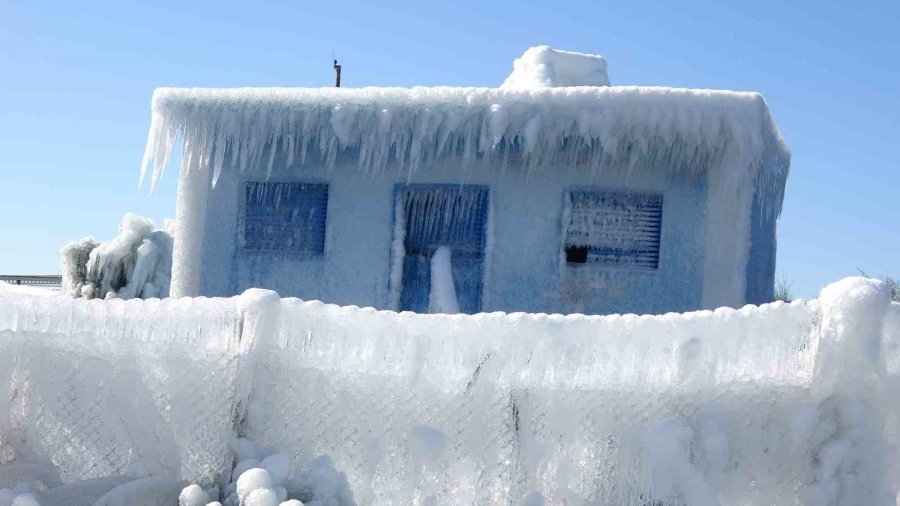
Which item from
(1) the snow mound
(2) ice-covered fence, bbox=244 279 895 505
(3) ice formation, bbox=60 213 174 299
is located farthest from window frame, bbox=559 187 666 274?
(3) ice formation, bbox=60 213 174 299

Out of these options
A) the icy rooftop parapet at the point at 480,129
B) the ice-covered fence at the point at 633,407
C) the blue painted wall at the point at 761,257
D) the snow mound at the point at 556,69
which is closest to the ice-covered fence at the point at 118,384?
the ice-covered fence at the point at 633,407

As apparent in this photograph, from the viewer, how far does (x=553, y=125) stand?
22.0 ft

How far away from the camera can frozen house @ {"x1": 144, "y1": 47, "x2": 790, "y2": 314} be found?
6668 mm

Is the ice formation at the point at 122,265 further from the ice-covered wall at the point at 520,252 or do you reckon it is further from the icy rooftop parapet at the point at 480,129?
the ice-covered wall at the point at 520,252

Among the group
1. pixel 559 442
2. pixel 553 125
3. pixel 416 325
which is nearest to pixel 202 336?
pixel 416 325

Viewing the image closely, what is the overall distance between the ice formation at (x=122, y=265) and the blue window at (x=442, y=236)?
477cm

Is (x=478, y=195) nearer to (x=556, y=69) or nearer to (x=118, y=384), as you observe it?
(x=556, y=69)

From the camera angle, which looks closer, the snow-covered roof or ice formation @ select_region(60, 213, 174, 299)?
the snow-covered roof

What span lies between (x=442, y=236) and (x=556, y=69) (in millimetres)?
2678

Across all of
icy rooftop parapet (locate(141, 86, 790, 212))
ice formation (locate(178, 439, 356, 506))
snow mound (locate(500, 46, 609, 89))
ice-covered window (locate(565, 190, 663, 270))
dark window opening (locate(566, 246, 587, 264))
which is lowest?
ice formation (locate(178, 439, 356, 506))

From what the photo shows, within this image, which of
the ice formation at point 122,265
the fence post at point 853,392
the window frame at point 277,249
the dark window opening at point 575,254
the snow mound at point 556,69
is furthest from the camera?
the ice formation at point 122,265

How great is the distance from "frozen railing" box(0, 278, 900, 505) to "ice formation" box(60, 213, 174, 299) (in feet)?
27.8

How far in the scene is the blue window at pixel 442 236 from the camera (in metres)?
7.25

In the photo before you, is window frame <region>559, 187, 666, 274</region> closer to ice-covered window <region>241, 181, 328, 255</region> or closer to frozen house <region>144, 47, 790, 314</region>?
frozen house <region>144, 47, 790, 314</region>
